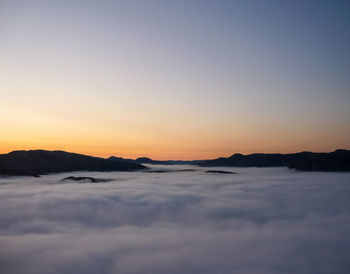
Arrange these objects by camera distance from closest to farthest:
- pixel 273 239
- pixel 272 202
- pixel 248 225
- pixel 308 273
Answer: pixel 308 273, pixel 273 239, pixel 248 225, pixel 272 202

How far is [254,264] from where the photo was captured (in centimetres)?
2302

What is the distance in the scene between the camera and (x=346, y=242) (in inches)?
1140

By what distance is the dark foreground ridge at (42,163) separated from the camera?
140375 mm

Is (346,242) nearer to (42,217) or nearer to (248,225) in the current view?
(248,225)

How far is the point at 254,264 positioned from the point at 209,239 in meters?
9.67

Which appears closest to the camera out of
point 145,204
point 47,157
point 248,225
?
point 248,225

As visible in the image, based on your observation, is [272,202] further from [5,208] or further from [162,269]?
[5,208]

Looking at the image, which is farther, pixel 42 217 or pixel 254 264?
pixel 42 217

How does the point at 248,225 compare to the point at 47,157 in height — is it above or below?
below

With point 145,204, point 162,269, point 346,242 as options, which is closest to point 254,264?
point 162,269

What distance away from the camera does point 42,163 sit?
6526 inches

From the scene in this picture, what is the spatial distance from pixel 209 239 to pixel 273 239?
316 inches

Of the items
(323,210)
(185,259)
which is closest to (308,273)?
(185,259)

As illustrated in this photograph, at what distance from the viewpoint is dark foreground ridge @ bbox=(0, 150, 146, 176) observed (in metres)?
140
